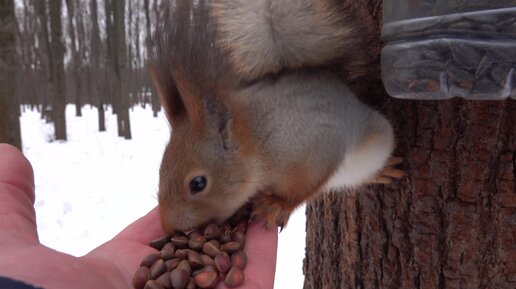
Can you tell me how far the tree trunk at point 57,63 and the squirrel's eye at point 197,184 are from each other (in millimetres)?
7506

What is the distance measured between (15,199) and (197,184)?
16.6 inches

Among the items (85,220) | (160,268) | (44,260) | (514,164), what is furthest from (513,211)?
(85,220)

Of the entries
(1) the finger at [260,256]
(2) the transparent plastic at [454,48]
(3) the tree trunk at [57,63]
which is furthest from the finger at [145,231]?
(3) the tree trunk at [57,63]

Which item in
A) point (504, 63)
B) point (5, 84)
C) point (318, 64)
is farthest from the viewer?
point (5, 84)

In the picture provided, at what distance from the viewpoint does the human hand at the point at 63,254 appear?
3.36ft

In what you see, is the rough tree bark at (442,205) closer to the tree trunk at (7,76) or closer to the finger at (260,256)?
the finger at (260,256)

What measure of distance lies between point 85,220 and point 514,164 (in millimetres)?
3836

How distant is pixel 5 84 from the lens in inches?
125

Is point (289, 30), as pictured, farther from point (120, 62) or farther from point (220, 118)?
point (120, 62)

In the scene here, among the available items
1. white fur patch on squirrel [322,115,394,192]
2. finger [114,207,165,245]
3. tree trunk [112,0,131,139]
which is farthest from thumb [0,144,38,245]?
tree trunk [112,0,131,139]

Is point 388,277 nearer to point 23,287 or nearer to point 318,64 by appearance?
point 318,64

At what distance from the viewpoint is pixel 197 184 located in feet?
4.41

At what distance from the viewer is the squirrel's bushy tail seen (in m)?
1.22

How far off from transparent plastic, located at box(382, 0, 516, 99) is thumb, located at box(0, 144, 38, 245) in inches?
32.8
